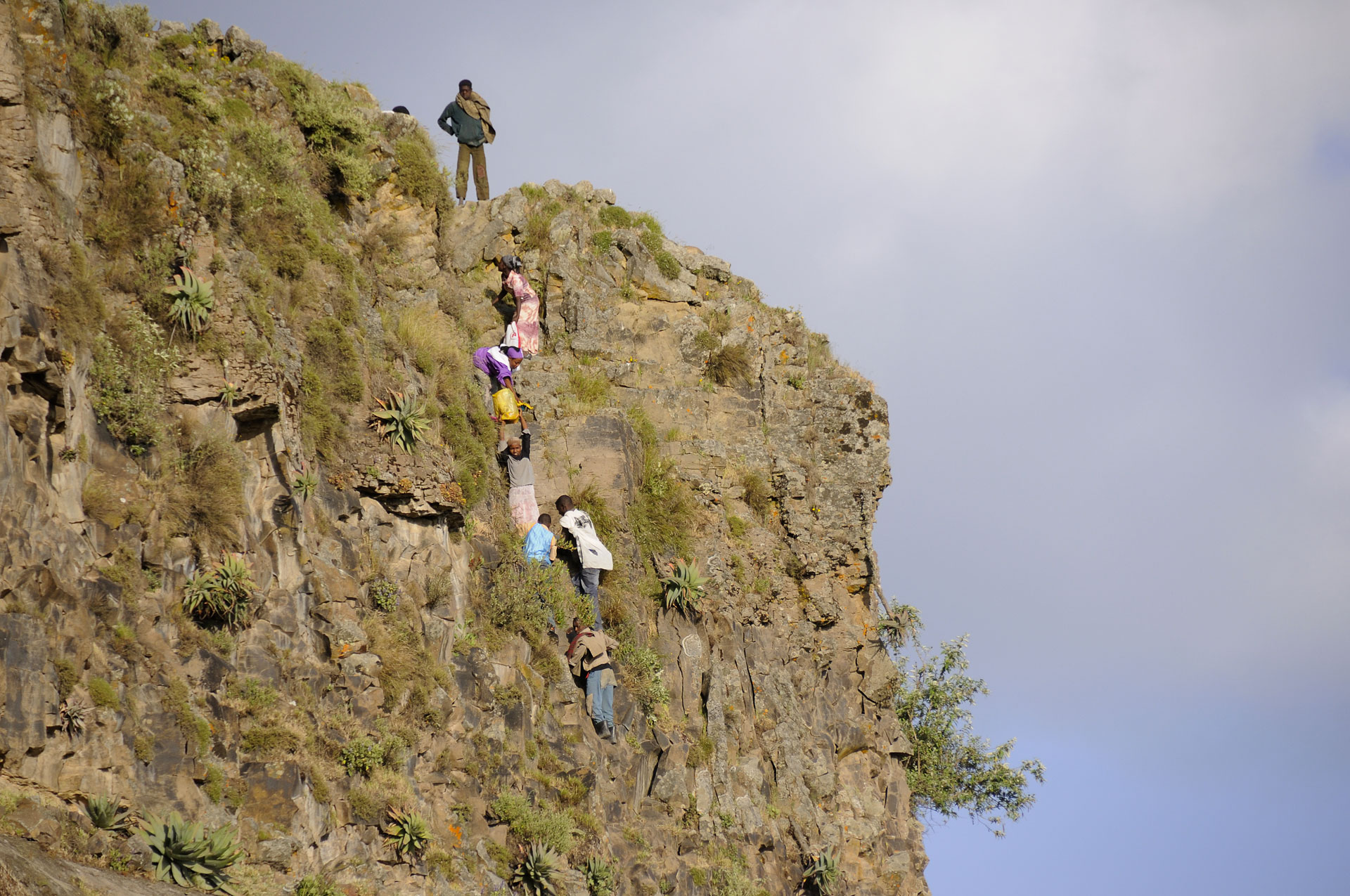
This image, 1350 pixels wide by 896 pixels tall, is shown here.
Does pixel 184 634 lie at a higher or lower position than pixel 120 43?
lower

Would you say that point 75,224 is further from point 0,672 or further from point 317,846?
point 317,846

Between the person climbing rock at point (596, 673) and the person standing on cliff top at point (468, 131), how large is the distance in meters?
11.5

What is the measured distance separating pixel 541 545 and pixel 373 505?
3.50 metres

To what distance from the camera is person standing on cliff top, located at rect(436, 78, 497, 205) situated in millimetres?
23875

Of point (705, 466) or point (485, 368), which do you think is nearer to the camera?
point (485, 368)

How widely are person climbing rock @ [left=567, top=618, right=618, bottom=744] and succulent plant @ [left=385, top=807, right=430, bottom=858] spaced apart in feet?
15.6

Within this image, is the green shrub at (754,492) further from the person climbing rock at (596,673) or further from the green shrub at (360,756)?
the green shrub at (360,756)

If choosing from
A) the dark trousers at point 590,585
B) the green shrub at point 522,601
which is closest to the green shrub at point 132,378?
the green shrub at point 522,601

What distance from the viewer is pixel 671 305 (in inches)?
946

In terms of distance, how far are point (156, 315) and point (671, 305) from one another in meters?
13.0

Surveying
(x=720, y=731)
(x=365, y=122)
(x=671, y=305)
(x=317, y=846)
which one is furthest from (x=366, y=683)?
(x=671, y=305)

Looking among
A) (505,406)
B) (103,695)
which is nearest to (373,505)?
(505,406)

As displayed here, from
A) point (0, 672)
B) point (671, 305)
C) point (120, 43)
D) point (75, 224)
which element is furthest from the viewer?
point (671, 305)

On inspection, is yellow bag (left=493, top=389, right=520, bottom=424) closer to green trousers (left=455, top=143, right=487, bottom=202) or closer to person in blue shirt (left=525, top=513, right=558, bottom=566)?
person in blue shirt (left=525, top=513, right=558, bottom=566)
